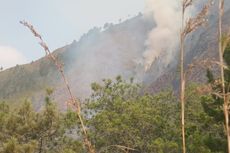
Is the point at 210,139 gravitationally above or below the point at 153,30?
below

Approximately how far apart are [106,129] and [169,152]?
5.56 metres

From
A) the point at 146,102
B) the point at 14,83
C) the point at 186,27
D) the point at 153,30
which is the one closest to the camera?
the point at 186,27

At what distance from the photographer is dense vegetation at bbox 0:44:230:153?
813 inches

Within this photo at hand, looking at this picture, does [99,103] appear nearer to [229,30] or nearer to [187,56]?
[229,30]

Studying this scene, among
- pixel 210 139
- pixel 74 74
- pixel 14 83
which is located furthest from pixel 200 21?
pixel 14 83

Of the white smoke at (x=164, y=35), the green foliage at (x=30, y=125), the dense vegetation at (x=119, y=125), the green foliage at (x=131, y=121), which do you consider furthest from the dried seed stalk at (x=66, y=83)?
the white smoke at (x=164, y=35)

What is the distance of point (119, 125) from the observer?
3022 centimetres

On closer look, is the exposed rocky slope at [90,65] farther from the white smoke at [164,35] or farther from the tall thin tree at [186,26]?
the tall thin tree at [186,26]

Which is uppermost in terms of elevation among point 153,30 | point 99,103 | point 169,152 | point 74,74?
point 153,30

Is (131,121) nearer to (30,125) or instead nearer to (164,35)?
(30,125)

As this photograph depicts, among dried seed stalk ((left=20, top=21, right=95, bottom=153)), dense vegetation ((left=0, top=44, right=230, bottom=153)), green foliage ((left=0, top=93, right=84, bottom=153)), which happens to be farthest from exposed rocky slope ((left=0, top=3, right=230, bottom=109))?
dried seed stalk ((left=20, top=21, right=95, bottom=153))

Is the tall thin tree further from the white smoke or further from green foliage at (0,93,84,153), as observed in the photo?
the white smoke

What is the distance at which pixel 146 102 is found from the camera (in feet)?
Answer: 109

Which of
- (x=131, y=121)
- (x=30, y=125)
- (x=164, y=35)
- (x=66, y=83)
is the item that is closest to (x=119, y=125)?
(x=131, y=121)
